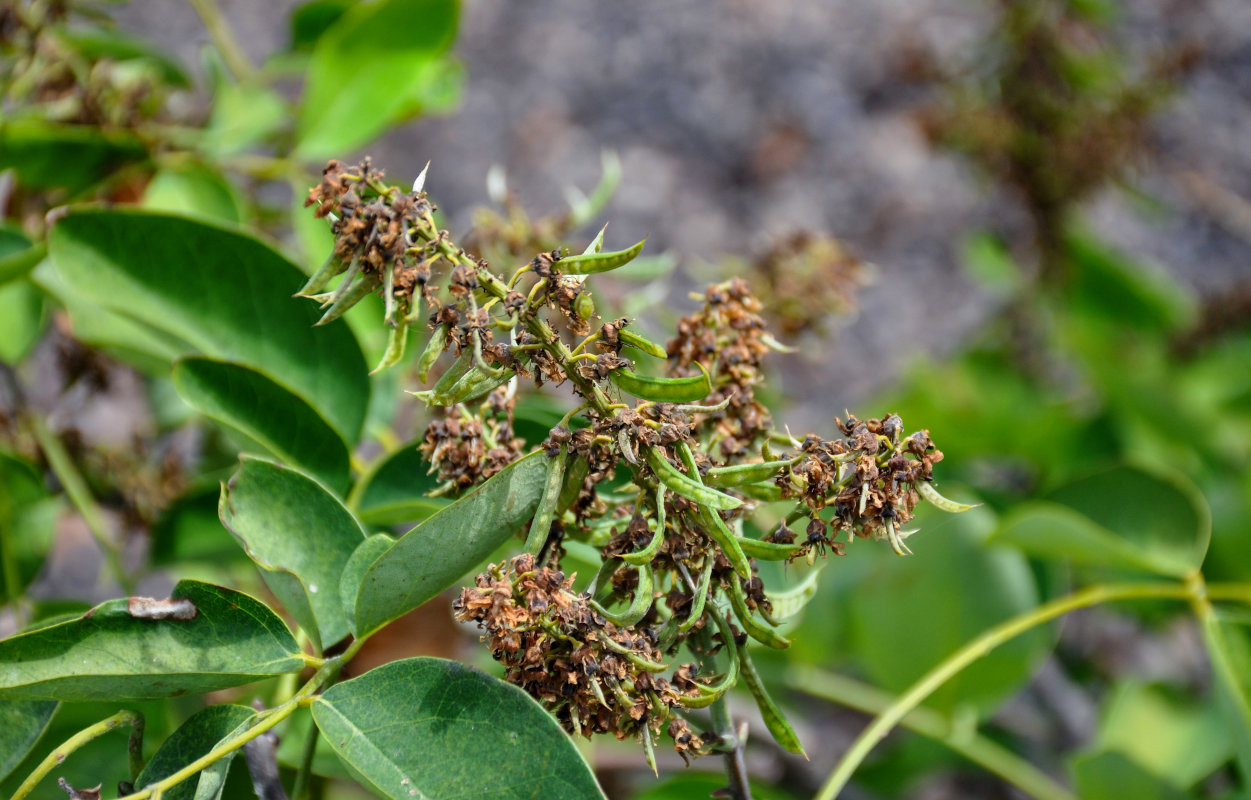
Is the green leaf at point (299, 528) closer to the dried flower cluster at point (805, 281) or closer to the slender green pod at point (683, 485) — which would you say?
the slender green pod at point (683, 485)

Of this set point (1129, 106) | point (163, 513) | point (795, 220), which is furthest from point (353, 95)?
point (795, 220)

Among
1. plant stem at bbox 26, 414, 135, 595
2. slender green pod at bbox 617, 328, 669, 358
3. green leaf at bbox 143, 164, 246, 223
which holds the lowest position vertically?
plant stem at bbox 26, 414, 135, 595

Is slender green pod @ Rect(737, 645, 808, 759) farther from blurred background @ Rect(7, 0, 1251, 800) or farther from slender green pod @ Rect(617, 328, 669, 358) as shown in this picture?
blurred background @ Rect(7, 0, 1251, 800)

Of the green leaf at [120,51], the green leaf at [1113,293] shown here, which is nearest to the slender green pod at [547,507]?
the green leaf at [120,51]

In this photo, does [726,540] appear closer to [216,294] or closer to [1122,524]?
[216,294]

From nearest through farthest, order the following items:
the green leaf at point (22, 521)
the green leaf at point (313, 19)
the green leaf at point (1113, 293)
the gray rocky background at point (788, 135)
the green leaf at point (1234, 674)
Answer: the green leaf at point (1234, 674) < the green leaf at point (22, 521) < the green leaf at point (313, 19) < the green leaf at point (1113, 293) < the gray rocky background at point (788, 135)

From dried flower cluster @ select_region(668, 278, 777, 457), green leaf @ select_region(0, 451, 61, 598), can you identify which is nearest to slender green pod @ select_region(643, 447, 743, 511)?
dried flower cluster @ select_region(668, 278, 777, 457)

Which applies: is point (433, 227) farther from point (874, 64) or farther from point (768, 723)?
point (874, 64)

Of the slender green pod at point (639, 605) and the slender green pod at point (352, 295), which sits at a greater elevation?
the slender green pod at point (352, 295)
